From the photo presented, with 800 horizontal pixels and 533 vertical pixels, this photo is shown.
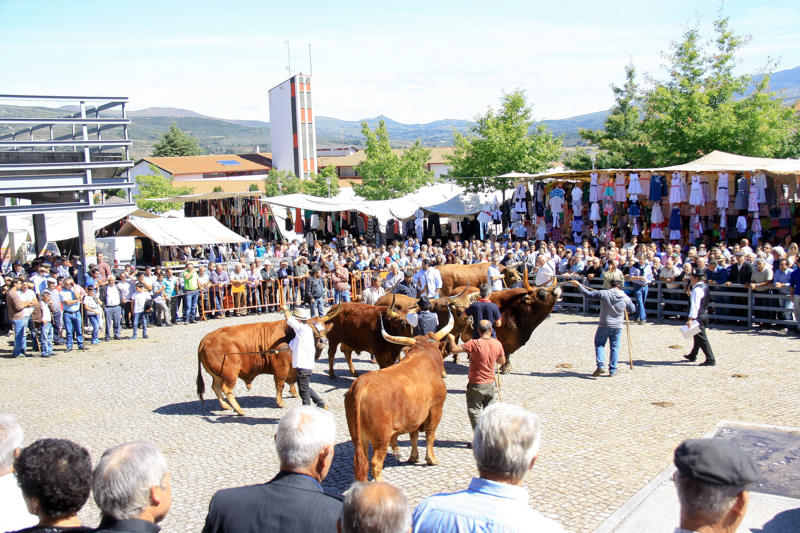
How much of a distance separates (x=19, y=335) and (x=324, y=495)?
14.5 m

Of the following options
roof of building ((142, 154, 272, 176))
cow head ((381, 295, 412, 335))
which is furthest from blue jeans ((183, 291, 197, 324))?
roof of building ((142, 154, 272, 176))

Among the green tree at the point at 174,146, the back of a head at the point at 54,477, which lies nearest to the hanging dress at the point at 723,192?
the back of a head at the point at 54,477

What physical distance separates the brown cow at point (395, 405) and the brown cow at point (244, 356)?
280cm

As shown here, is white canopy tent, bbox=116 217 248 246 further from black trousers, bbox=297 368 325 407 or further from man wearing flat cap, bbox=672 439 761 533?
man wearing flat cap, bbox=672 439 761 533

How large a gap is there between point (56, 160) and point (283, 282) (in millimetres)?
8967

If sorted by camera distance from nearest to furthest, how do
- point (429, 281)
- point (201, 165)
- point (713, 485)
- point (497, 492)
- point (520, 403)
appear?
point (713, 485) → point (497, 492) → point (520, 403) → point (429, 281) → point (201, 165)

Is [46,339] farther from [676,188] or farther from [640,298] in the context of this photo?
[676,188]

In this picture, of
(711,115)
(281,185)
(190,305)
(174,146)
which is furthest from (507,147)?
(174,146)

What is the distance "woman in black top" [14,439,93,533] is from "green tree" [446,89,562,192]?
1137 inches

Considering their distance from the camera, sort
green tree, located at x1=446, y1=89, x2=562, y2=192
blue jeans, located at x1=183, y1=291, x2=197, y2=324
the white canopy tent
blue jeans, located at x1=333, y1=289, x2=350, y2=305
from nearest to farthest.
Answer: blue jeans, located at x1=183, y1=291, x2=197, y2=324
blue jeans, located at x1=333, y1=289, x2=350, y2=305
the white canopy tent
green tree, located at x1=446, y1=89, x2=562, y2=192

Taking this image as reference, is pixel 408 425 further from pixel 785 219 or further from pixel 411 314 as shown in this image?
pixel 785 219

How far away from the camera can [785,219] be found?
17.8 m

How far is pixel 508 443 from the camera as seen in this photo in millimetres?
2955

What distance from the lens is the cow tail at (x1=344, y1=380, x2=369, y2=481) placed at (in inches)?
252
